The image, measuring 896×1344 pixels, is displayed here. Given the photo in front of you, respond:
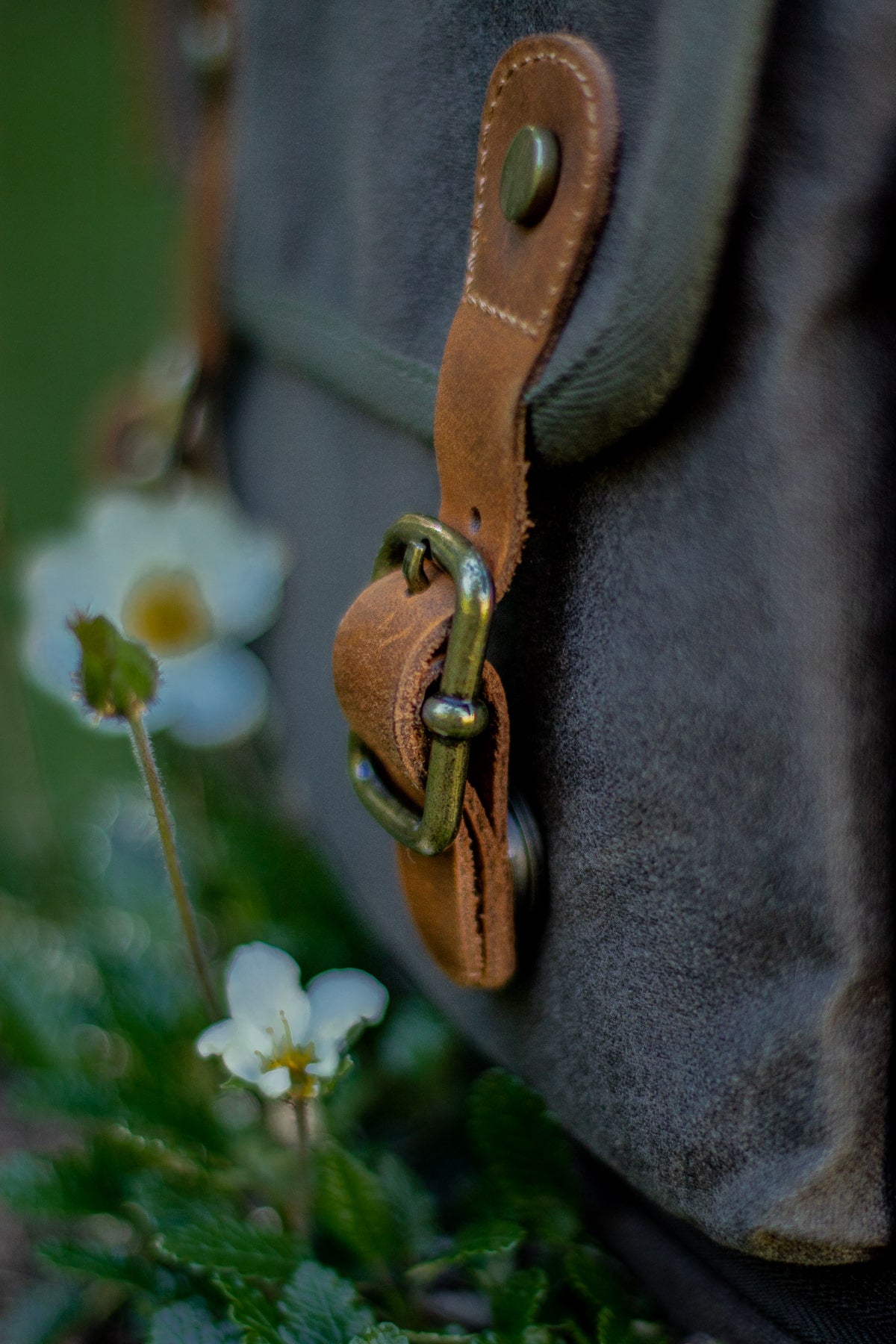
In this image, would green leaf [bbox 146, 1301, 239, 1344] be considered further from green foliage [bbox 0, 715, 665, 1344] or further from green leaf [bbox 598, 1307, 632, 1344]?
green leaf [bbox 598, 1307, 632, 1344]

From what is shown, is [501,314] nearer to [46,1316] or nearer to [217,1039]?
[217,1039]

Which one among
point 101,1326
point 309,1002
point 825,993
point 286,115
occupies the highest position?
point 286,115

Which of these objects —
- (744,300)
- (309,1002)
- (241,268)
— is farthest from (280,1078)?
(241,268)

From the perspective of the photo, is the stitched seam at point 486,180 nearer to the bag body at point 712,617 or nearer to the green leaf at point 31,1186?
the bag body at point 712,617

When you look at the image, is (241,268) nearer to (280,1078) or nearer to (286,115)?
(286,115)

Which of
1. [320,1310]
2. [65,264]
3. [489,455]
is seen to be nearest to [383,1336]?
[320,1310]

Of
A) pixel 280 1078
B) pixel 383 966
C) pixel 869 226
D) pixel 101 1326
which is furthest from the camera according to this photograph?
pixel 383 966

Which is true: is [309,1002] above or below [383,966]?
above

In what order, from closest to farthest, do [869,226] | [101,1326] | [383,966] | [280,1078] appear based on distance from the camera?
[869,226] < [280,1078] < [101,1326] < [383,966]
